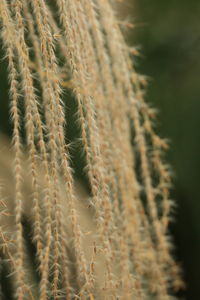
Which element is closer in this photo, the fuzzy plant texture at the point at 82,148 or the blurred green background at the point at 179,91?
the fuzzy plant texture at the point at 82,148

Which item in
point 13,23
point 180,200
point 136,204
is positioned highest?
point 180,200

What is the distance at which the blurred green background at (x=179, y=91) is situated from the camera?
2.43 m

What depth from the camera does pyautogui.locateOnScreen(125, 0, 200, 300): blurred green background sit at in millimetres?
2434

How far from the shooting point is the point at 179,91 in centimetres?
249

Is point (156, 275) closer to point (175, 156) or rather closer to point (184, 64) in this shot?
point (175, 156)

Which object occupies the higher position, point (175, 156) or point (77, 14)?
point (175, 156)

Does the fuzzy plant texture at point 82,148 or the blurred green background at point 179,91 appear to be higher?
the blurred green background at point 179,91

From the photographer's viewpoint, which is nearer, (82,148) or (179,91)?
(82,148)

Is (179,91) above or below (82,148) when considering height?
above

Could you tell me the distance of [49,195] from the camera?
0.90 metres

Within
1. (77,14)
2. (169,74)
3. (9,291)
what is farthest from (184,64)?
(77,14)

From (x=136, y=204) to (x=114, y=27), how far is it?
1.06 feet

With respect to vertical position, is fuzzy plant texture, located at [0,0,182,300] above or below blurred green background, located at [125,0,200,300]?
below

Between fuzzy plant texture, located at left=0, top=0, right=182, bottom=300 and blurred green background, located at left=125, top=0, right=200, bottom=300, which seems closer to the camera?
fuzzy plant texture, located at left=0, top=0, right=182, bottom=300
